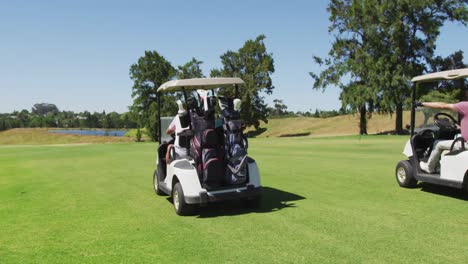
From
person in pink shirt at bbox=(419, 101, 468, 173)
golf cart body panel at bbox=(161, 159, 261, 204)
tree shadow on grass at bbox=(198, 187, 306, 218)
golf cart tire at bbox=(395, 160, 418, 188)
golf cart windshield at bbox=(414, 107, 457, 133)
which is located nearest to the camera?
golf cart body panel at bbox=(161, 159, 261, 204)

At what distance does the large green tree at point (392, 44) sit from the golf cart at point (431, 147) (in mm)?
32468

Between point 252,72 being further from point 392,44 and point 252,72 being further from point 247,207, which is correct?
point 247,207

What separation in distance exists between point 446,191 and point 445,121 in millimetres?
1400

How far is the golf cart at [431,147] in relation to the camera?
777cm

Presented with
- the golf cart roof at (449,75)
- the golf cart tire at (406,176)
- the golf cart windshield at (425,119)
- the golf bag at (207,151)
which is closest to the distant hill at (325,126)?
the golf cart tire at (406,176)

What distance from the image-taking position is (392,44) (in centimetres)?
4122

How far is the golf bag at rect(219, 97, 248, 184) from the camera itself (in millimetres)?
7277

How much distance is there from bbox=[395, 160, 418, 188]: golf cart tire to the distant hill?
48035 mm

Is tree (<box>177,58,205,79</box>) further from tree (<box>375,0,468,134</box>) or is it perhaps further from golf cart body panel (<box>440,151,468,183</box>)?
golf cart body panel (<box>440,151,468,183</box>)

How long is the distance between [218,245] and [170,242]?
0.65m

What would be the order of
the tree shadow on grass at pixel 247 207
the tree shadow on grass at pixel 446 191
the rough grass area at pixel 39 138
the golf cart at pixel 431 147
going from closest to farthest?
the tree shadow on grass at pixel 247 207 → the golf cart at pixel 431 147 → the tree shadow on grass at pixel 446 191 → the rough grass area at pixel 39 138

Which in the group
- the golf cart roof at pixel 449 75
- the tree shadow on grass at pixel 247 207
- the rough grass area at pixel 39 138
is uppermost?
the golf cart roof at pixel 449 75

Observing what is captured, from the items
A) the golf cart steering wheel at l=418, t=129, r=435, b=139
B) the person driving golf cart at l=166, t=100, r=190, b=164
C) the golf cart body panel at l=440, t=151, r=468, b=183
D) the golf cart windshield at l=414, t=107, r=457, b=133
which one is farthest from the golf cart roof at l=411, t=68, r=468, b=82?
the person driving golf cart at l=166, t=100, r=190, b=164

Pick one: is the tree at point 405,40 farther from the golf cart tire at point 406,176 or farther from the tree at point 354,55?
the golf cart tire at point 406,176
